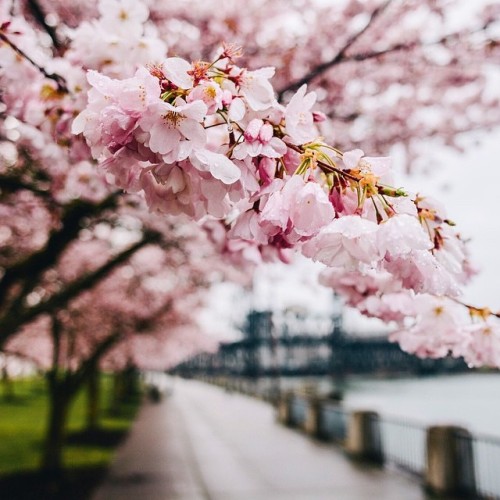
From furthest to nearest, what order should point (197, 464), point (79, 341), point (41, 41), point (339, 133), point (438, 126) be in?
point (79, 341) → point (197, 464) → point (438, 126) → point (339, 133) → point (41, 41)

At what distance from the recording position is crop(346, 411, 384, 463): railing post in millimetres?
11805

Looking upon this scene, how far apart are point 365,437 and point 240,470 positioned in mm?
3125

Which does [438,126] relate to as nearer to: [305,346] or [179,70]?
[179,70]

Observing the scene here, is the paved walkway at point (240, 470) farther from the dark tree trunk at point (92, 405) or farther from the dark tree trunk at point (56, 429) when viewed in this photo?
the dark tree trunk at point (92, 405)

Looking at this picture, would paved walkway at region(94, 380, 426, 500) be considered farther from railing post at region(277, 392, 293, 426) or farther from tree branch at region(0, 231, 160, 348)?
tree branch at region(0, 231, 160, 348)

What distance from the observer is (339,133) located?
7535mm

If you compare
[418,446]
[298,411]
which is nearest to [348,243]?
[418,446]

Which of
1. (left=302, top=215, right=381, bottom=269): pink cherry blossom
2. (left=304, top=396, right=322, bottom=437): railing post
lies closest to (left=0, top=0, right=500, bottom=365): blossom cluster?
(left=302, top=215, right=381, bottom=269): pink cherry blossom

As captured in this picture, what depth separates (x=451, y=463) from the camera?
8.69 m

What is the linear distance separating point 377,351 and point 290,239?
9753cm

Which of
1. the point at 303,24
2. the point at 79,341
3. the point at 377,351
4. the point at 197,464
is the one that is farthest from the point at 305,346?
the point at 303,24

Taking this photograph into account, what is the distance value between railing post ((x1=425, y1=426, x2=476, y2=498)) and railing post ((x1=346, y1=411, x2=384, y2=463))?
104 inches

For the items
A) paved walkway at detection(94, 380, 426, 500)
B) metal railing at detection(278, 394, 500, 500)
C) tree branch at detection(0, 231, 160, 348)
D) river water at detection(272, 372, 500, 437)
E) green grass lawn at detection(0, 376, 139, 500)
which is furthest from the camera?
river water at detection(272, 372, 500, 437)

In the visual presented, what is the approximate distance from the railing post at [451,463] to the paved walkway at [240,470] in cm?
41
